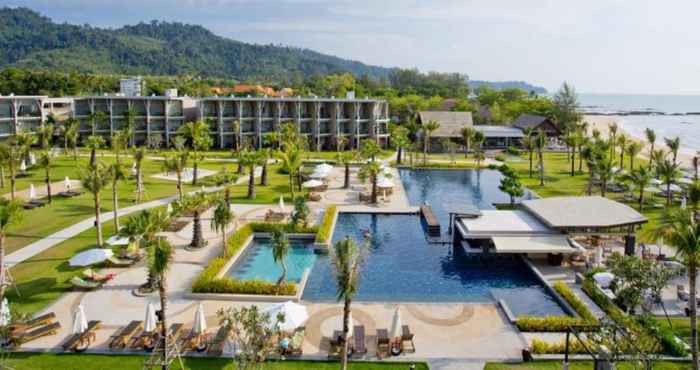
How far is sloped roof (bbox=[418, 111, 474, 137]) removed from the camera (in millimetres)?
80938

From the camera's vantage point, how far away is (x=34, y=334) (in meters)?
19.2

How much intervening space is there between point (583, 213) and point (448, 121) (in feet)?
172

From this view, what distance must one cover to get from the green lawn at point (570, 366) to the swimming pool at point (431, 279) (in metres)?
4.70

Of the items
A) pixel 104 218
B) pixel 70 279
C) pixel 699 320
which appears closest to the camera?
pixel 699 320

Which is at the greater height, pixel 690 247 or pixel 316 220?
pixel 690 247

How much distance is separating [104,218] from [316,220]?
14862mm

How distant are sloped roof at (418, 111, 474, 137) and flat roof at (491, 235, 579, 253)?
51.6 m

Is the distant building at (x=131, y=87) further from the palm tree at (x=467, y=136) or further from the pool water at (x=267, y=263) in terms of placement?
the pool water at (x=267, y=263)

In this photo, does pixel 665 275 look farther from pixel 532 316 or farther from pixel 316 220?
pixel 316 220

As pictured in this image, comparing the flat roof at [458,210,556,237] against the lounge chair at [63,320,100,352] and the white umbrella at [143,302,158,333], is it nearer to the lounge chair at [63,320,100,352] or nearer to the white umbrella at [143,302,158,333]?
the white umbrella at [143,302,158,333]

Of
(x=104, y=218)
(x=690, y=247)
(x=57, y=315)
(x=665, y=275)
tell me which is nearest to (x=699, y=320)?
(x=665, y=275)

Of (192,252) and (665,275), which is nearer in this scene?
(665,275)

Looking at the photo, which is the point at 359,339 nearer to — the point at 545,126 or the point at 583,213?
the point at 583,213

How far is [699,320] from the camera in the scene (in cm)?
2128
